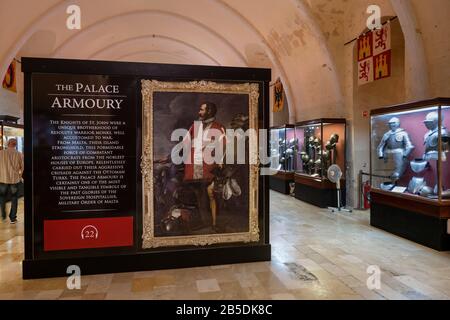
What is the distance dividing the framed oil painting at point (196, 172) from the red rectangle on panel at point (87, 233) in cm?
26

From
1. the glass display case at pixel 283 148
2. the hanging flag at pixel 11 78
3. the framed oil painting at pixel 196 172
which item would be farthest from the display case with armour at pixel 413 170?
the hanging flag at pixel 11 78

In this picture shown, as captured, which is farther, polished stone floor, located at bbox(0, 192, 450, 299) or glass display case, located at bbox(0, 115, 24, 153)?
glass display case, located at bbox(0, 115, 24, 153)

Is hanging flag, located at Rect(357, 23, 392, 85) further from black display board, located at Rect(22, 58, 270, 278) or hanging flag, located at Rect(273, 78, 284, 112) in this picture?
black display board, located at Rect(22, 58, 270, 278)

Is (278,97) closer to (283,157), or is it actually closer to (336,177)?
(283,157)

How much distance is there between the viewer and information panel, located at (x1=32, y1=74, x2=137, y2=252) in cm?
421

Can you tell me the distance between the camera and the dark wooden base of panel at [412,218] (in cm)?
553

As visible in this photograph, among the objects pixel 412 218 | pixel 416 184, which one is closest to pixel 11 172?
pixel 412 218

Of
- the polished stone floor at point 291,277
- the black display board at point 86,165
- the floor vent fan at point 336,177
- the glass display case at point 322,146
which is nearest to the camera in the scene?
the polished stone floor at point 291,277

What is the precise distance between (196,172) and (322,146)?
20.8ft

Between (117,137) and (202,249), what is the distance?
187 centimetres

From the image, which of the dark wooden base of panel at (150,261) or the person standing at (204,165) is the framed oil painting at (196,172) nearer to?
the person standing at (204,165)

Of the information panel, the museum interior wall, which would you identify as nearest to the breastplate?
the museum interior wall

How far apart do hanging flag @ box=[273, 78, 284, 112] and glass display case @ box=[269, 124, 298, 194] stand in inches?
47.3
